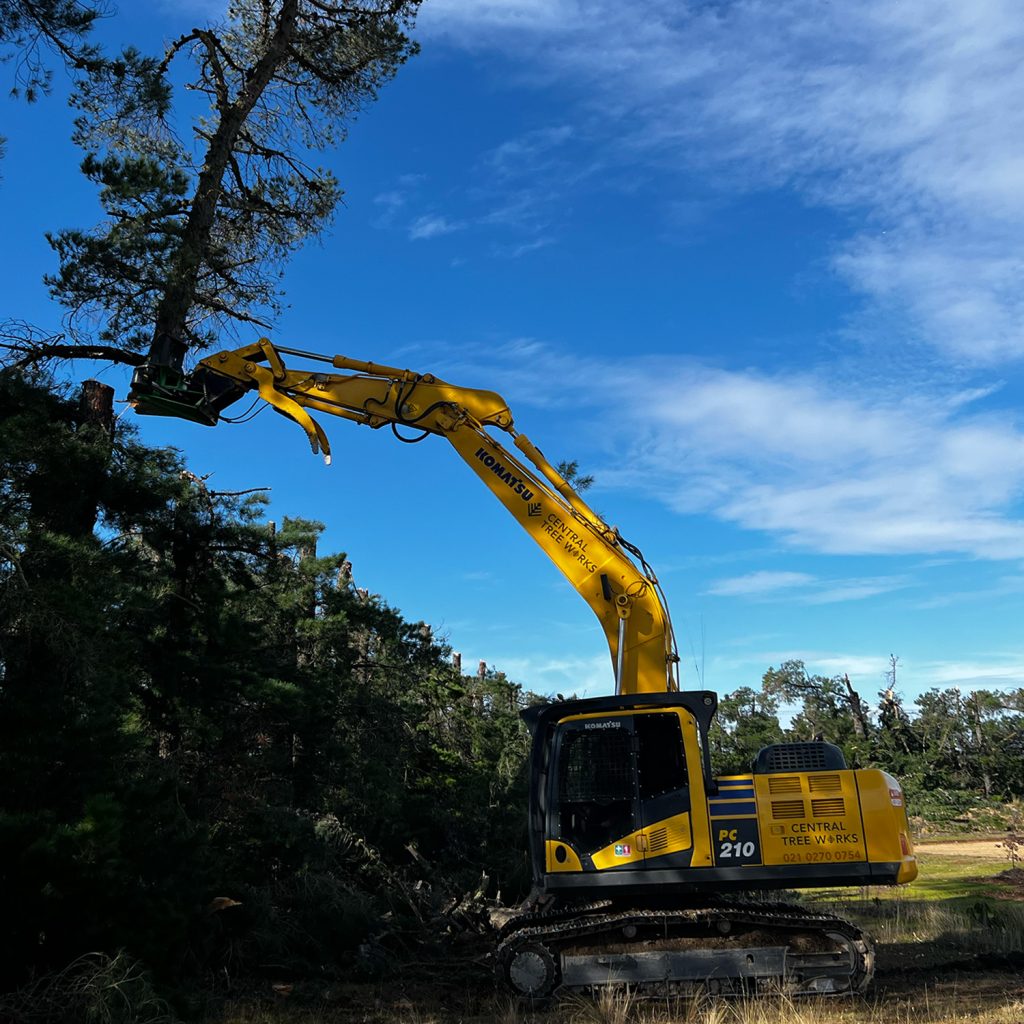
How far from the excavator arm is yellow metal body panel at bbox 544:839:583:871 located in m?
1.65

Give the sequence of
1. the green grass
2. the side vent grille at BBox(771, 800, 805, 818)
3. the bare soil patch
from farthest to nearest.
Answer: the bare soil patch
the green grass
the side vent grille at BBox(771, 800, 805, 818)

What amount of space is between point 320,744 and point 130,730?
553cm

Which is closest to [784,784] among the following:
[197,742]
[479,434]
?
[479,434]

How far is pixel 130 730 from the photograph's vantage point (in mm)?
9180

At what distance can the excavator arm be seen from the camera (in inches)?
369

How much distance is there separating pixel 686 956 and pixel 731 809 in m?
1.39

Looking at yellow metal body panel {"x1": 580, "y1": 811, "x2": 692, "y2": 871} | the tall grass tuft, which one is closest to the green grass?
yellow metal body panel {"x1": 580, "y1": 811, "x2": 692, "y2": 871}

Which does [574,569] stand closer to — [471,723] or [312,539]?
[312,539]

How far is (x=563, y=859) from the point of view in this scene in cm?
834

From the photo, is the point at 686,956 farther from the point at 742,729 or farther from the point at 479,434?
the point at 742,729

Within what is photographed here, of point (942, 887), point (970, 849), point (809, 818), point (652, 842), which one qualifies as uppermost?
point (809, 818)

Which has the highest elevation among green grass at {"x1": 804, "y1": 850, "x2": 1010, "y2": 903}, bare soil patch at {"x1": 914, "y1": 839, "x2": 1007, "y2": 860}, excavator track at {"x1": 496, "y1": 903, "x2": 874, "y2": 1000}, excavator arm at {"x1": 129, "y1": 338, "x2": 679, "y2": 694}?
excavator arm at {"x1": 129, "y1": 338, "x2": 679, "y2": 694}

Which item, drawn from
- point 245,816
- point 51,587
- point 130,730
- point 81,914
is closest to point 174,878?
point 81,914

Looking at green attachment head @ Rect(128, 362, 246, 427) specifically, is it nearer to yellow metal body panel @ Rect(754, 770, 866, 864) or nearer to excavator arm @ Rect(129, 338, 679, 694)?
excavator arm @ Rect(129, 338, 679, 694)
